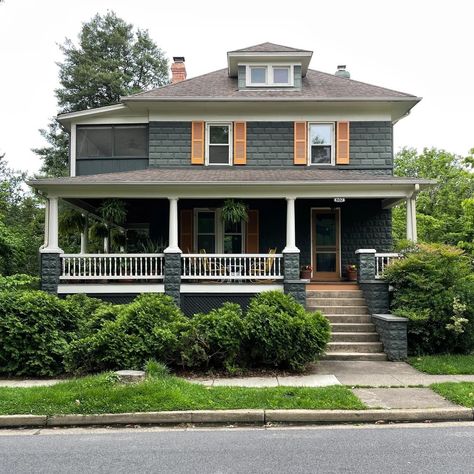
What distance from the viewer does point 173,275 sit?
11.7m

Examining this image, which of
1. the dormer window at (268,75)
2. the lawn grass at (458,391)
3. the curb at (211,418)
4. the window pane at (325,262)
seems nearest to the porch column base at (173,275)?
the window pane at (325,262)

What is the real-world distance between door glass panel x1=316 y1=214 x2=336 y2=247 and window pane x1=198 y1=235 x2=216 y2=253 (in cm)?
322

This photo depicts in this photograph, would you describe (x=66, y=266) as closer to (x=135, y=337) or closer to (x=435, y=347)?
(x=135, y=337)

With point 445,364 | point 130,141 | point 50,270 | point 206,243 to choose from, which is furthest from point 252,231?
point 445,364

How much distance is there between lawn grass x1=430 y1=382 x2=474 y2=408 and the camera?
657 centimetres

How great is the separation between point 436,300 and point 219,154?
25.5ft

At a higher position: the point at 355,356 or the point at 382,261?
the point at 382,261

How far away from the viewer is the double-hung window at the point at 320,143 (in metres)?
14.6

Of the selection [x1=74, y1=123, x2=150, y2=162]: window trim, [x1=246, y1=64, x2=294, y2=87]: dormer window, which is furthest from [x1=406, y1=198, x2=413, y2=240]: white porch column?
[x1=74, y1=123, x2=150, y2=162]: window trim

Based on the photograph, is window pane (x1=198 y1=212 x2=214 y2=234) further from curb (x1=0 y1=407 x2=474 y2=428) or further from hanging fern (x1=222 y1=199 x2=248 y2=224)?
curb (x1=0 y1=407 x2=474 y2=428)

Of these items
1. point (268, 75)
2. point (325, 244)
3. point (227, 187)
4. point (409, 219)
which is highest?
point (268, 75)

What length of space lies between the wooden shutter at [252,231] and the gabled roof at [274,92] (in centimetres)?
348

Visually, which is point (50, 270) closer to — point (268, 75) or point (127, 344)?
point (127, 344)

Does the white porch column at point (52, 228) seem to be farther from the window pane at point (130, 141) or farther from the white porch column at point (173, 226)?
the window pane at point (130, 141)
